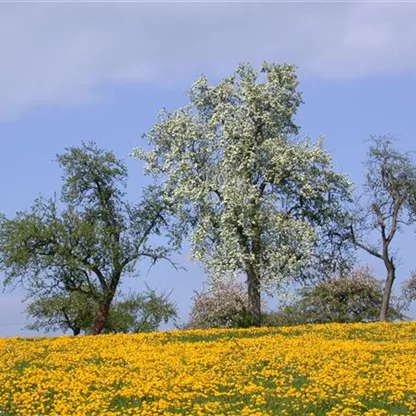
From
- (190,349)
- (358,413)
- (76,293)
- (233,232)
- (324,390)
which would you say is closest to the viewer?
(358,413)

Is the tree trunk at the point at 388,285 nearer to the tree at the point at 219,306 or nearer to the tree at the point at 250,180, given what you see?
the tree at the point at 250,180

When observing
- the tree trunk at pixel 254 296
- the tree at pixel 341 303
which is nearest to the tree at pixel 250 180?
the tree trunk at pixel 254 296

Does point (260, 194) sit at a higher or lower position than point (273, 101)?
lower

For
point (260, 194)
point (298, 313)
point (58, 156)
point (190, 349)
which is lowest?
point (190, 349)

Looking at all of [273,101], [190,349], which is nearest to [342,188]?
[273,101]

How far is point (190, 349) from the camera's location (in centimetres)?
2362

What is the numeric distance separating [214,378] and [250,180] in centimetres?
2565

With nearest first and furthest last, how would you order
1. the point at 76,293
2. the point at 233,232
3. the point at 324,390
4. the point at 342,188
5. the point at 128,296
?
the point at 324,390 → the point at 233,232 → the point at 342,188 → the point at 76,293 → the point at 128,296

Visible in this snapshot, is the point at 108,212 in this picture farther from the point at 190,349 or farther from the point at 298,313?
the point at 190,349

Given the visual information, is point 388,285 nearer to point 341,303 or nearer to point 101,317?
point 341,303

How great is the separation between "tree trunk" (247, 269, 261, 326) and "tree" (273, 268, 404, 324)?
48.8 ft

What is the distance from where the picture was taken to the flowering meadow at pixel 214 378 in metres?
15.0

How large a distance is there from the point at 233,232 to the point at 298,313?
1974cm

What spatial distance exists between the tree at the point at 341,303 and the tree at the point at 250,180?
42.2 feet
